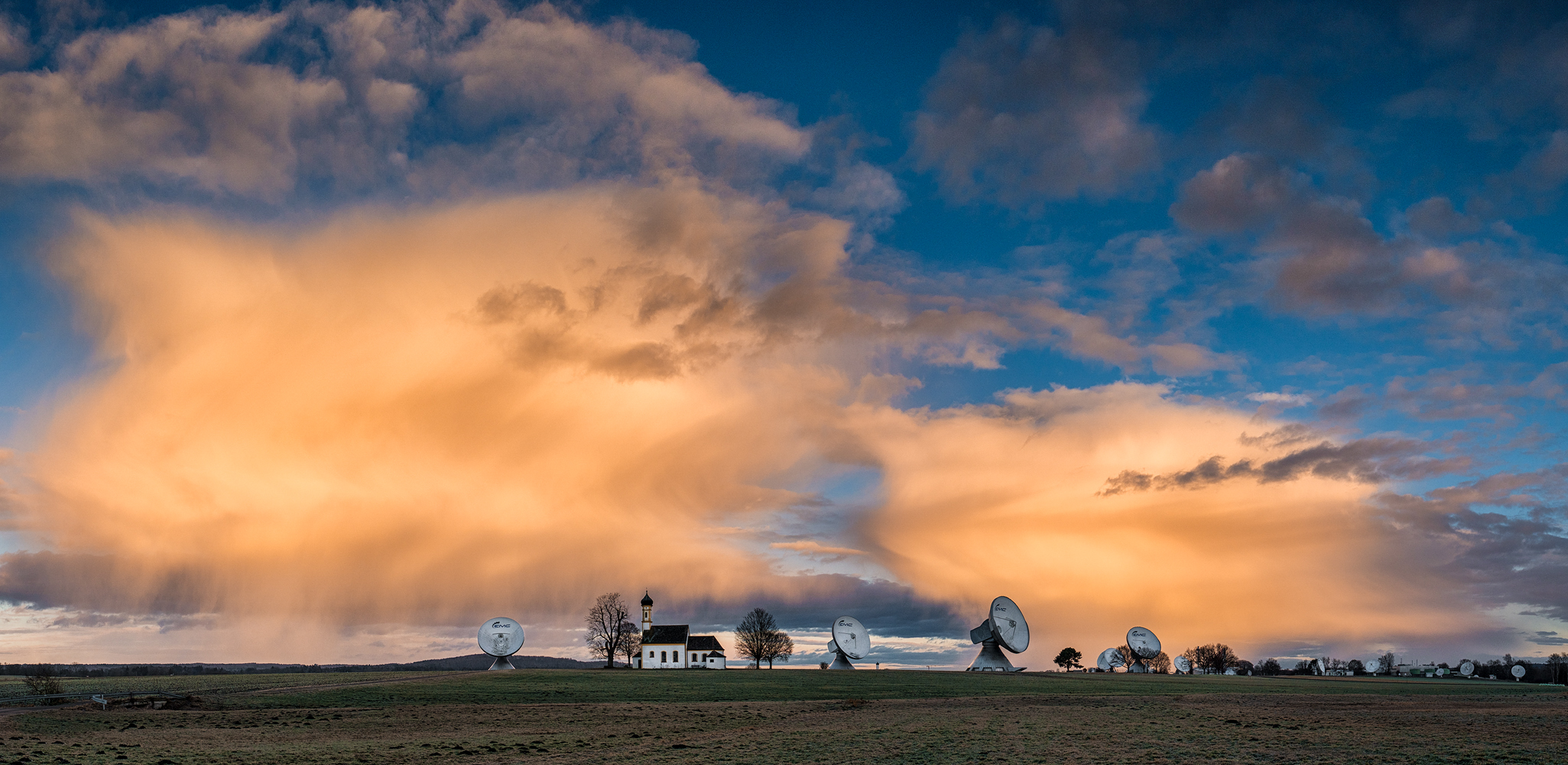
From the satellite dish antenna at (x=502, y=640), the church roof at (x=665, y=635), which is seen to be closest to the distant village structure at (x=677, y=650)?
the church roof at (x=665, y=635)

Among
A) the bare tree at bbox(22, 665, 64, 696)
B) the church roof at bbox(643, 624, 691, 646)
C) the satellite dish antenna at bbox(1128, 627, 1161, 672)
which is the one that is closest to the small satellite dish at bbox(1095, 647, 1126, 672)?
the satellite dish antenna at bbox(1128, 627, 1161, 672)

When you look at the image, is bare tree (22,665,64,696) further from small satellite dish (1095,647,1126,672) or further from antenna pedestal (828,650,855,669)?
small satellite dish (1095,647,1126,672)

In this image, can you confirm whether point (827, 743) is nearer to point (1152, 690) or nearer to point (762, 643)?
point (1152, 690)

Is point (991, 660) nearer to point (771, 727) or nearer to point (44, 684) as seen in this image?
point (771, 727)

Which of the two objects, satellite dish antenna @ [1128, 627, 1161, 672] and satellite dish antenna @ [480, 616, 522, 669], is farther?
satellite dish antenna @ [1128, 627, 1161, 672]

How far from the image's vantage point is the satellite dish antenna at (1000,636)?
113375 mm

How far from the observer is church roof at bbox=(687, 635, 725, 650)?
495 ft

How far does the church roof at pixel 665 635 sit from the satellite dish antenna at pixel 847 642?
42900 mm

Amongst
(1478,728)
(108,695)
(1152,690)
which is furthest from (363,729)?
(1152,690)

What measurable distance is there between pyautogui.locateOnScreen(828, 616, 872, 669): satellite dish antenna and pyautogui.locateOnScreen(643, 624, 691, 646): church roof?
42.9m

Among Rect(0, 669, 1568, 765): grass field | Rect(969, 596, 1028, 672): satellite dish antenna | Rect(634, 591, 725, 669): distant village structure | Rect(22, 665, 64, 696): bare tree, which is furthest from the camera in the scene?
Rect(634, 591, 725, 669): distant village structure

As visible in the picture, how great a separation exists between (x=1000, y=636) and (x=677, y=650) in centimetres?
5970

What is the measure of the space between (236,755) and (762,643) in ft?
428

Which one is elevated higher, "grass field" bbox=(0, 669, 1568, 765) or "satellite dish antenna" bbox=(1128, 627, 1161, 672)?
"grass field" bbox=(0, 669, 1568, 765)
